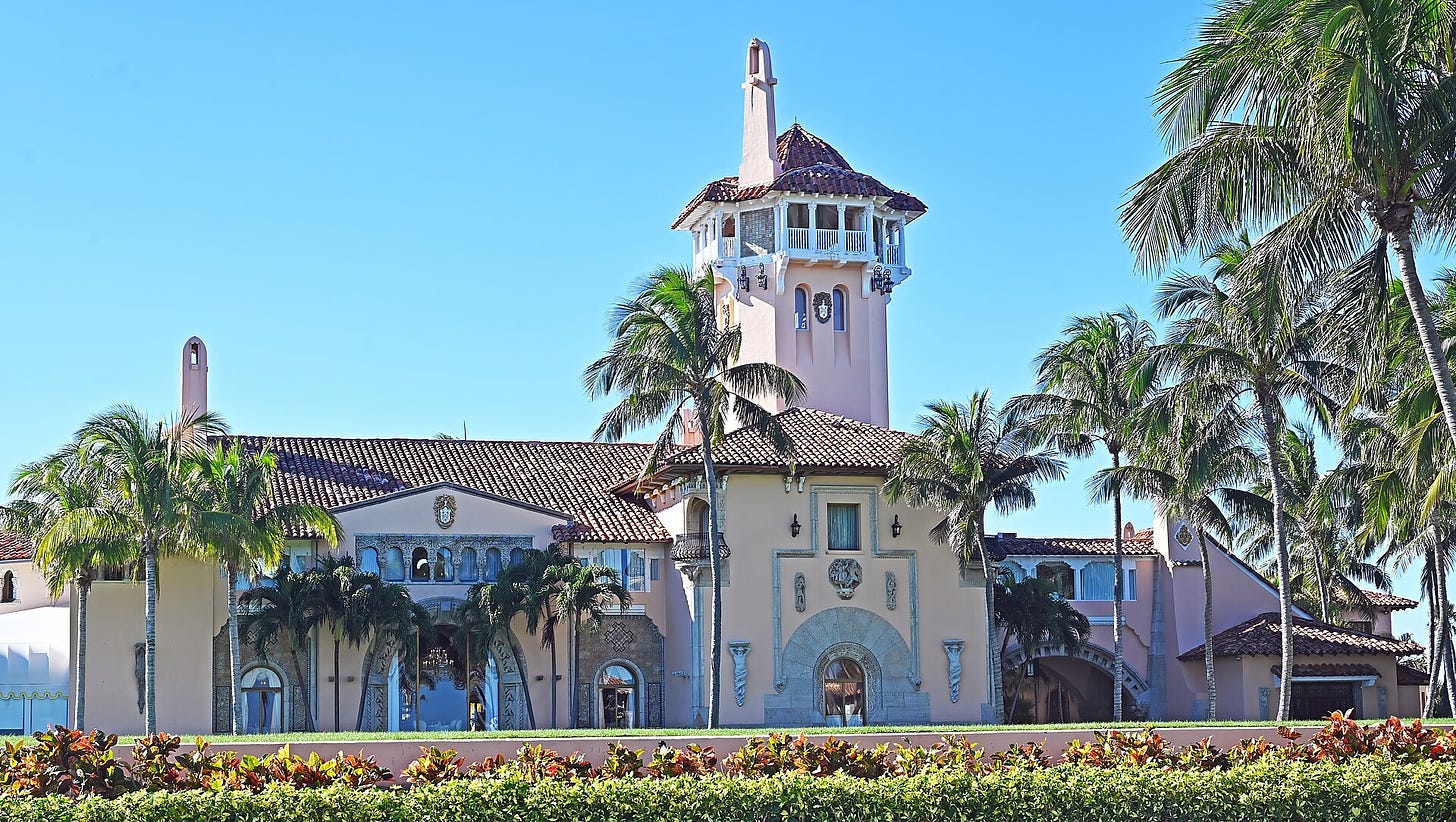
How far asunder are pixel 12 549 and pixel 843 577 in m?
25.1

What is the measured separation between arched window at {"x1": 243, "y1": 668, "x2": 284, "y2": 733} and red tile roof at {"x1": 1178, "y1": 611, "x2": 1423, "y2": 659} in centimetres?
2722

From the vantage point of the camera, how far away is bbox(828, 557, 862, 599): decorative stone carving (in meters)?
47.8

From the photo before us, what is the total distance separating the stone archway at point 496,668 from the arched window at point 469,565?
78cm

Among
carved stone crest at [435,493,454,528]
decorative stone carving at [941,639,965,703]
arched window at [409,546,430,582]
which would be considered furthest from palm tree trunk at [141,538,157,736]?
decorative stone carving at [941,639,965,703]

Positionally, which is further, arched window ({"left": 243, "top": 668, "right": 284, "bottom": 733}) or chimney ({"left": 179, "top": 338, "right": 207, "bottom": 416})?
chimney ({"left": 179, "top": 338, "right": 207, "bottom": 416})

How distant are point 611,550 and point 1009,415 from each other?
11.9 m

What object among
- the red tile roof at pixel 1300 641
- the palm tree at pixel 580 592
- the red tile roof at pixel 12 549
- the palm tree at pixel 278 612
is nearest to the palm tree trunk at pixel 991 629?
the red tile roof at pixel 1300 641

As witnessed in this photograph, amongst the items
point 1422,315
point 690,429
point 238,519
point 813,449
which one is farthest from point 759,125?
point 1422,315

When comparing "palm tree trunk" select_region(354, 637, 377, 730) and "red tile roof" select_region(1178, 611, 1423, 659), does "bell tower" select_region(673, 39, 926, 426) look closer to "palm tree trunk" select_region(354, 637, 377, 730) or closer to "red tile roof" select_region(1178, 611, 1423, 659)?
"red tile roof" select_region(1178, 611, 1423, 659)

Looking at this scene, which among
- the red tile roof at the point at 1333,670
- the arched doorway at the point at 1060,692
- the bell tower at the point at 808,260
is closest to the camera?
the red tile roof at the point at 1333,670

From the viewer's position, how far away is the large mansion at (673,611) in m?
47.2

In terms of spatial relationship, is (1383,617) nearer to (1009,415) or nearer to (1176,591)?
(1176,591)

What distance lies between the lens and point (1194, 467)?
45.7 m

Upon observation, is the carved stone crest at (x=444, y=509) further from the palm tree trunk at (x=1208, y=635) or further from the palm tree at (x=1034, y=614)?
the palm tree trunk at (x=1208, y=635)
